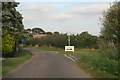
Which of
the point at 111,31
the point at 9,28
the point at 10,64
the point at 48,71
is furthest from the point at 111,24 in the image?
the point at 9,28

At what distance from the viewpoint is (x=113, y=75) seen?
45.8 feet

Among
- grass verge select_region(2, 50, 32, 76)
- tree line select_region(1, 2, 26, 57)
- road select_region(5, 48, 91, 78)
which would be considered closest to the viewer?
road select_region(5, 48, 91, 78)

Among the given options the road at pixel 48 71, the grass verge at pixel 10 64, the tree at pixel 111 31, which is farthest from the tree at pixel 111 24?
the grass verge at pixel 10 64

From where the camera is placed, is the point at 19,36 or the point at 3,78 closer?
the point at 3,78

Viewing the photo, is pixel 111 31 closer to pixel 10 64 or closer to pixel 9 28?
pixel 10 64

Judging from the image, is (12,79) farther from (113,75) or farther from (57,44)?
(57,44)

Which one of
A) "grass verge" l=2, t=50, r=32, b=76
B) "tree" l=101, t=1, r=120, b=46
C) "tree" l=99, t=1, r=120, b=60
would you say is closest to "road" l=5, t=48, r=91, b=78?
"grass verge" l=2, t=50, r=32, b=76

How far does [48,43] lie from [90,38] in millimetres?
15855

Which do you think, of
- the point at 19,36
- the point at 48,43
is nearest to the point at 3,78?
the point at 19,36

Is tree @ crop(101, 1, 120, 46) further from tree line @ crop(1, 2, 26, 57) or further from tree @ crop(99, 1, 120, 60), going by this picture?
tree line @ crop(1, 2, 26, 57)

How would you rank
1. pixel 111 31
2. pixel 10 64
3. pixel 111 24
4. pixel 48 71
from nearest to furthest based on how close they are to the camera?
pixel 111 24, pixel 111 31, pixel 48 71, pixel 10 64

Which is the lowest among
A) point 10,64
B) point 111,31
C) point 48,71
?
point 10,64

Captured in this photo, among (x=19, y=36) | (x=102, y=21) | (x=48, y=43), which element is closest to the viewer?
(x=102, y=21)

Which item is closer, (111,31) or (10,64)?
(111,31)
